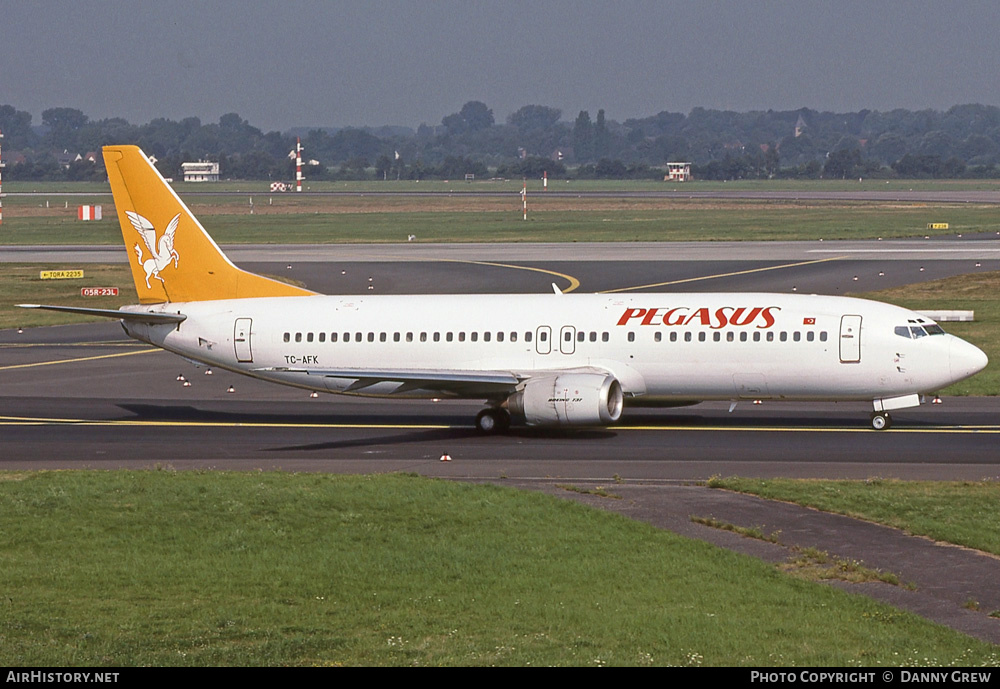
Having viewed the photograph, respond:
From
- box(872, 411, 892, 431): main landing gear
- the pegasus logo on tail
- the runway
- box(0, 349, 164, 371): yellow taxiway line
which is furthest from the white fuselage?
box(0, 349, 164, 371): yellow taxiway line

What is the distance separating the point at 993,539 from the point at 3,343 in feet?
157

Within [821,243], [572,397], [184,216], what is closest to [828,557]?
[572,397]

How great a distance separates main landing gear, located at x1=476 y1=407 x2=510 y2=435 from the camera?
3959 centimetres

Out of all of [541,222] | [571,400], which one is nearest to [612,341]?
[571,400]

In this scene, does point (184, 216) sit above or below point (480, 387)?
above

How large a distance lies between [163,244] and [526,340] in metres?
11.8

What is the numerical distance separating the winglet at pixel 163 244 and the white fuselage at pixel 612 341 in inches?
25.8

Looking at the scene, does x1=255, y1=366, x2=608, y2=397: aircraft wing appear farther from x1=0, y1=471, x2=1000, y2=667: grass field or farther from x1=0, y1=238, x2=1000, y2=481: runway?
x1=0, y1=471, x2=1000, y2=667: grass field

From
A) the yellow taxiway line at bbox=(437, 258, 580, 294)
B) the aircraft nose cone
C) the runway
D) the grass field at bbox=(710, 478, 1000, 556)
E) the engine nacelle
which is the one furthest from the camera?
the yellow taxiway line at bbox=(437, 258, 580, 294)

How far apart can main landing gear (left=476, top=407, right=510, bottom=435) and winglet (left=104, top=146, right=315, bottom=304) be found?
801cm

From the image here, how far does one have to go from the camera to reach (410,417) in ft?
141

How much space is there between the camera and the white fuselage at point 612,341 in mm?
37938

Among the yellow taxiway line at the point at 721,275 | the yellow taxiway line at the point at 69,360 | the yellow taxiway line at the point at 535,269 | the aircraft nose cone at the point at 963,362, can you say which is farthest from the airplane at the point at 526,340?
the yellow taxiway line at the point at 535,269
